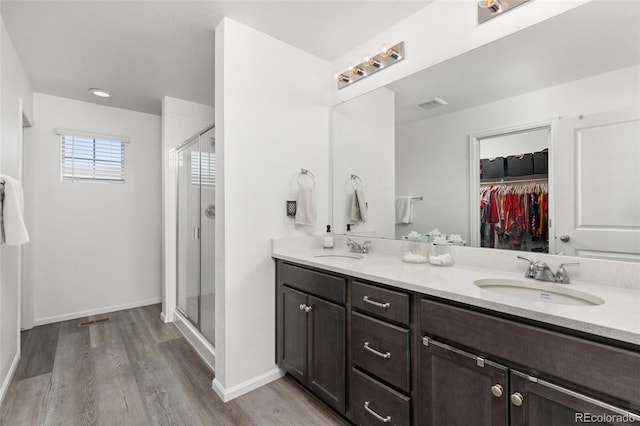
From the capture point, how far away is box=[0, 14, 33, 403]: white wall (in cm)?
192

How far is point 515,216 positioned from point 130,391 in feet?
8.59

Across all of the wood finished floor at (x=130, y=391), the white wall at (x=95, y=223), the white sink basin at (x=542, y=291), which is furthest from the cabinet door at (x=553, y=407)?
the white wall at (x=95, y=223)

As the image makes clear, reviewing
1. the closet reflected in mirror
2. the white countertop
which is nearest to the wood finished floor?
the white countertop

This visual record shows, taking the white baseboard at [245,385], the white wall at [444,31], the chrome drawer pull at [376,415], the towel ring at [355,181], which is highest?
the white wall at [444,31]

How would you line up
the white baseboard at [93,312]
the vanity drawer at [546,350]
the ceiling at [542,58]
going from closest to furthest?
the vanity drawer at [546,350]
the ceiling at [542,58]
the white baseboard at [93,312]

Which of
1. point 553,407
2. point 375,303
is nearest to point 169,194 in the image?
point 375,303

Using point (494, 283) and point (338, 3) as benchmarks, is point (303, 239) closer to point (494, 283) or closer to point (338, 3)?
point (494, 283)

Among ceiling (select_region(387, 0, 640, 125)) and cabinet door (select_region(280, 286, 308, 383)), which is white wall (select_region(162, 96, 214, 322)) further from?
ceiling (select_region(387, 0, 640, 125))

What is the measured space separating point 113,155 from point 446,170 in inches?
147

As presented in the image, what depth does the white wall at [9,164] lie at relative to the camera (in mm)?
1924

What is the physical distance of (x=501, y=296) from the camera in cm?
108

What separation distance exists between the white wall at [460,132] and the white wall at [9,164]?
103 inches

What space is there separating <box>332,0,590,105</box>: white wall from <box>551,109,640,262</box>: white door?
55 centimetres

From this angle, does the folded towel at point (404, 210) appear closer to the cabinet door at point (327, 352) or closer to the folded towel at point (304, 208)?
the folded towel at point (304, 208)
